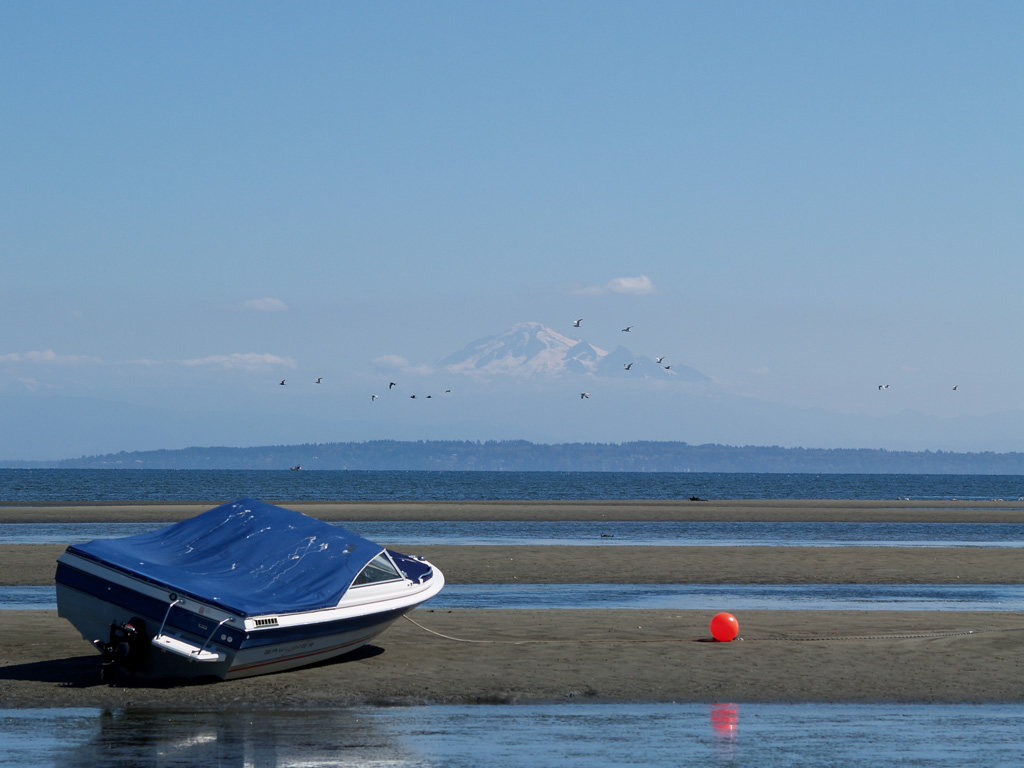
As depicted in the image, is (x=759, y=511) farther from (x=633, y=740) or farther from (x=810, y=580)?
(x=633, y=740)

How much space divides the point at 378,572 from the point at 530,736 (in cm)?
533

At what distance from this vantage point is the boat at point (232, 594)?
1658 cm

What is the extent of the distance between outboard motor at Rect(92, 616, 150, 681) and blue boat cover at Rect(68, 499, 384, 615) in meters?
0.78

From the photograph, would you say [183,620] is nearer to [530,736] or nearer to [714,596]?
[530,736]

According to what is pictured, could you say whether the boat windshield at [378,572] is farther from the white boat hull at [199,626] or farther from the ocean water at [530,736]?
the ocean water at [530,736]

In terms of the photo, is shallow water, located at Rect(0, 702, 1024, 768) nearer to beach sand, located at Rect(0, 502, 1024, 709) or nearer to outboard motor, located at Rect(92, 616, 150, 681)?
beach sand, located at Rect(0, 502, 1024, 709)

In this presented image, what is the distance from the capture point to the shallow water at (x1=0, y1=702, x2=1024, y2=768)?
1348 cm

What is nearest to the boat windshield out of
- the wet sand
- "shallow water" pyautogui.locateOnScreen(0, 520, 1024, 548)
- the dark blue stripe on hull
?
the dark blue stripe on hull

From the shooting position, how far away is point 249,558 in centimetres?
1847

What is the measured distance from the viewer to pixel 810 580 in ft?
111

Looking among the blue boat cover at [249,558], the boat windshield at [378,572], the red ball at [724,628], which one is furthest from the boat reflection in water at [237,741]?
the red ball at [724,628]

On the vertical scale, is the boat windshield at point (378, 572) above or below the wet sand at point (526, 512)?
above

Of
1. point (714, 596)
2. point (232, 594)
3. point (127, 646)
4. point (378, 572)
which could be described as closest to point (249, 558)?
point (232, 594)

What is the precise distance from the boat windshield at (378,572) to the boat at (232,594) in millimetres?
22
